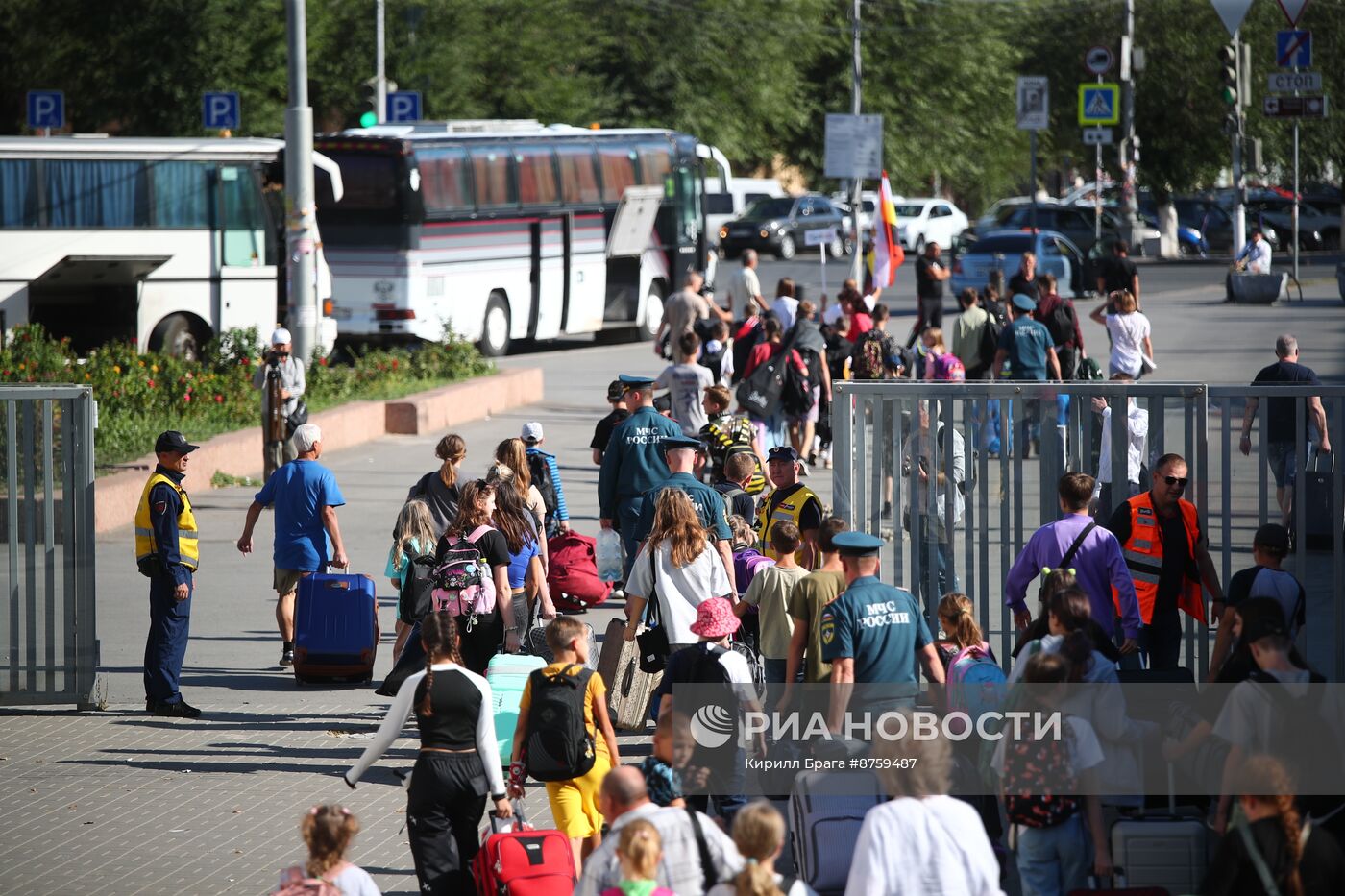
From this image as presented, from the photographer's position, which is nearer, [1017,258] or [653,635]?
[653,635]

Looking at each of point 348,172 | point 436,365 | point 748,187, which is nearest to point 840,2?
point 748,187

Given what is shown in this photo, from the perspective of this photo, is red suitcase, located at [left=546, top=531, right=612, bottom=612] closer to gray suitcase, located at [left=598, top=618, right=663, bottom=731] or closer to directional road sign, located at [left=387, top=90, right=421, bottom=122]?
gray suitcase, located at [left=598, top=618, right=663, bottom=731]

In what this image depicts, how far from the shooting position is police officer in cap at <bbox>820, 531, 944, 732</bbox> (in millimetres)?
7281

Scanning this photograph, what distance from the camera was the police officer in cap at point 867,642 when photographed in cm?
728

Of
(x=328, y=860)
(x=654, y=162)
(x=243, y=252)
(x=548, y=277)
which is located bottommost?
(x=328, y=860)

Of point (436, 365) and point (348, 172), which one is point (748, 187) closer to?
point (348, 172)

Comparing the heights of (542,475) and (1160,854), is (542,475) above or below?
above

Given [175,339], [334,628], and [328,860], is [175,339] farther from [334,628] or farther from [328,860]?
[328,860]

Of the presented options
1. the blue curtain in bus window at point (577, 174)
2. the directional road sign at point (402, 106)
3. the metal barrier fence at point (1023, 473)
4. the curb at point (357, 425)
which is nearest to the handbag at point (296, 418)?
the curb at point (357, 425)

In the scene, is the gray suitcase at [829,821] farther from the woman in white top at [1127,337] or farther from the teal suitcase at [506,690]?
the woman in white top at [1127,337]

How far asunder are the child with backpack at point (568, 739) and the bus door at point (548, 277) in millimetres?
22769

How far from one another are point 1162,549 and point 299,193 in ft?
44.7

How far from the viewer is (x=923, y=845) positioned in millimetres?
5504

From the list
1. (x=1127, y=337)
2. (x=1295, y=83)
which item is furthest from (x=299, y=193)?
(x=1295, y=83)
